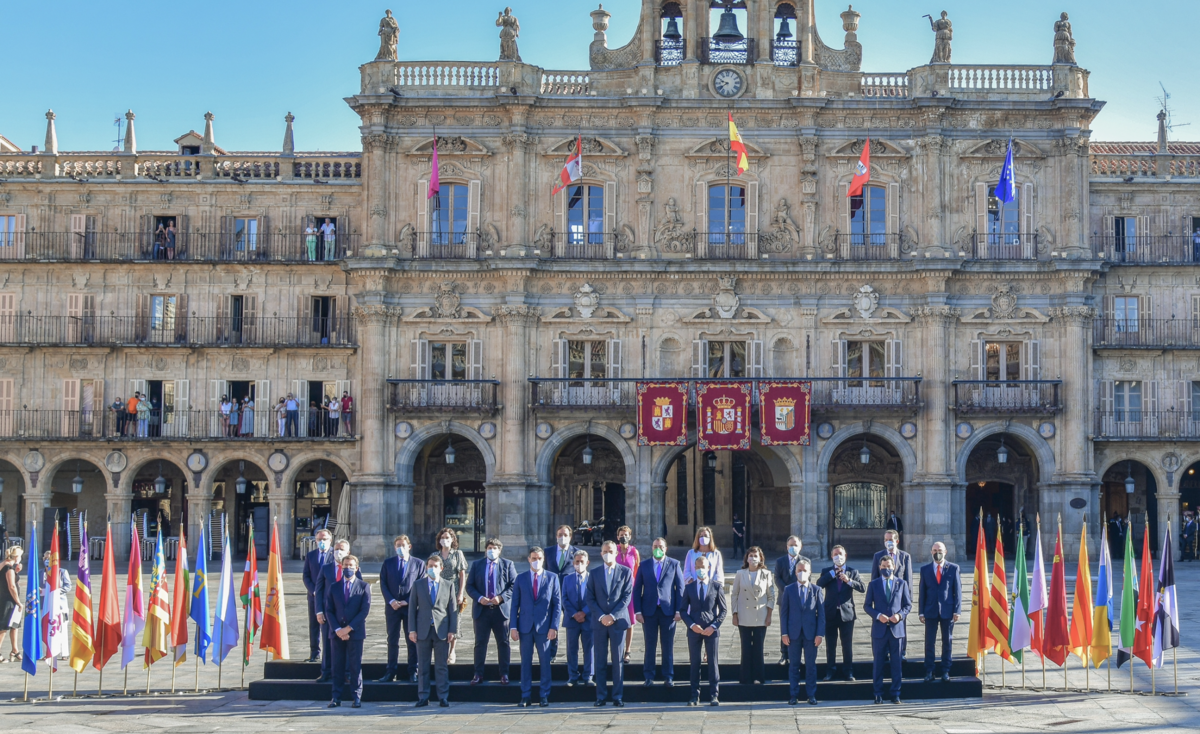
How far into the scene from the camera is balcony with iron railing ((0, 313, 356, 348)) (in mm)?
40969

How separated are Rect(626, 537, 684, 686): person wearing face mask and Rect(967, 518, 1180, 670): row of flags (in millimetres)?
4117

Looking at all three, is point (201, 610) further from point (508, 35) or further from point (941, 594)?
point (508, 35)

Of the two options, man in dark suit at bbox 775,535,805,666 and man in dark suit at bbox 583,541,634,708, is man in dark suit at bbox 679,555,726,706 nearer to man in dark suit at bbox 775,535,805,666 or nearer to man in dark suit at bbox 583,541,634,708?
man in dark suit at bbox 583,541,634,708

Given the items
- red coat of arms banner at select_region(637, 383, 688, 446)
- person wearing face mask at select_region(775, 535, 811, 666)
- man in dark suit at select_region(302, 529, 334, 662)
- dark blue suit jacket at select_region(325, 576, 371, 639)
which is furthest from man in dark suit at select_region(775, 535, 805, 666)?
red coat of arms banner at select_region(637, 383, 688, 446)

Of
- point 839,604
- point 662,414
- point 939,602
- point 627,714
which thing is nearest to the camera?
point 627,714

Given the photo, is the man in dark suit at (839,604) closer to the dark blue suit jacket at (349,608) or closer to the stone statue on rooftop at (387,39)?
the dark blue suit jacket at (349,608)

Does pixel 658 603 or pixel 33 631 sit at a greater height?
pixel 658 603

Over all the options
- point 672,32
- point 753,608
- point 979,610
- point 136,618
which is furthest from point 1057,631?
point 672,32

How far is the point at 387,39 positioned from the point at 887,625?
28.8m

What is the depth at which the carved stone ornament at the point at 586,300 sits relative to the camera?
3988cm

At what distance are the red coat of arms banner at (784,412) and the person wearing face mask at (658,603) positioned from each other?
2126 cm

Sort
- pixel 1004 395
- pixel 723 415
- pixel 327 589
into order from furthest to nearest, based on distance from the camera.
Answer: pixel 1004 395 < pixel 723 415 < pixel 327 589

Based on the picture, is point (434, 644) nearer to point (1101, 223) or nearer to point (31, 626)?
point (31, 626)

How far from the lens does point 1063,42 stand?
4059 centimetres
